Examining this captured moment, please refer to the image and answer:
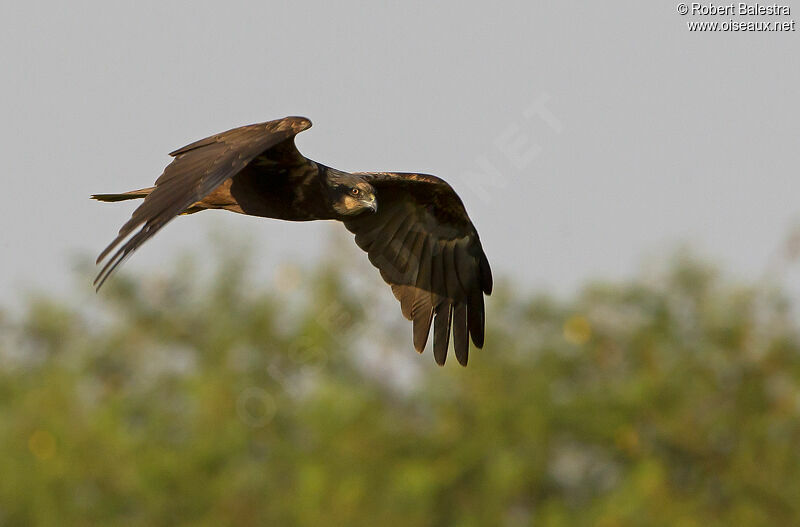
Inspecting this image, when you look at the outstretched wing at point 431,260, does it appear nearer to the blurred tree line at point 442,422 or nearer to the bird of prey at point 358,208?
the bird of prey at point 358,208

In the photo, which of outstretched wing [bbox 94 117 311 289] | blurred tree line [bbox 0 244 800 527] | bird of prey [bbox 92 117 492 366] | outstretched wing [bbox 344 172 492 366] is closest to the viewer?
outstretched wing [bbox 94 117 311 289]

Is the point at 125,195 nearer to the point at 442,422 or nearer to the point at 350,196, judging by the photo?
the point at 350,196

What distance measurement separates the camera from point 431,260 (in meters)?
12.0

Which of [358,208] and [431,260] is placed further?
[431,260]

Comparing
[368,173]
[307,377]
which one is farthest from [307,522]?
[368,173]

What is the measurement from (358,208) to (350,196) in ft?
0.39

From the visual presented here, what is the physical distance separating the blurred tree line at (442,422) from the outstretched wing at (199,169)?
1784cm

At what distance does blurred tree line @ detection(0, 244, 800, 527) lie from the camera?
28.1 metres

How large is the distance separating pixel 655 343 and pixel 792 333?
10.7 feet

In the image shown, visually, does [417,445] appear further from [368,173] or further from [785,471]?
[368,173]

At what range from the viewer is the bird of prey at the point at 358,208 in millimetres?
8852

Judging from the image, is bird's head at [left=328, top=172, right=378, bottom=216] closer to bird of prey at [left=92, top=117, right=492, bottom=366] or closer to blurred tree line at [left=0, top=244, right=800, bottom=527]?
bird of prey at [left=92, top=117, right=492, bottom=366]

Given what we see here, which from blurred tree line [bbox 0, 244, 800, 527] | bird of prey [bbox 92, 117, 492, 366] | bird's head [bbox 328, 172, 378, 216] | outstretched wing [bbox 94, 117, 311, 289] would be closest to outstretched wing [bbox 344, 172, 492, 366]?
bird of prey [bbox 92, 117, 492, 366]

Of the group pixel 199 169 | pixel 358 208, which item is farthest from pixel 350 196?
pixel 199 169
